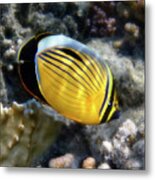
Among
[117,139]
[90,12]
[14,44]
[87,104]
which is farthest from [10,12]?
[117,139]

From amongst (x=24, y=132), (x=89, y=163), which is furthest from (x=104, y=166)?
(x=24, y=132)

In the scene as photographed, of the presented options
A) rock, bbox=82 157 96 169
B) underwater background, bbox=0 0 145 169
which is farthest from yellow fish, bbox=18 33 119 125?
rock, bbox=82 157 96 169

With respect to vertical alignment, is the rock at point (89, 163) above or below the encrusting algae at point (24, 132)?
below

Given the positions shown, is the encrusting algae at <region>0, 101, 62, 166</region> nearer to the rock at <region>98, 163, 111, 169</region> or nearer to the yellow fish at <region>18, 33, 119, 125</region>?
the yellow fish at <region>18, 33, 119, 125</region>

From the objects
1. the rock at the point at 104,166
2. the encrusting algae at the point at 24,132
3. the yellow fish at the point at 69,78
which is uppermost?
the yellow fish at the point at 69,78

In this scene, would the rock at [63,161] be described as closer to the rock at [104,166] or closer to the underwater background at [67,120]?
the underwater background at [67,120]

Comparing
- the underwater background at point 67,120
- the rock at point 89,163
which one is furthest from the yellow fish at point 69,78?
the rock at point 89,163

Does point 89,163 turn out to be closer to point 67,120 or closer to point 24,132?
point 67,120
